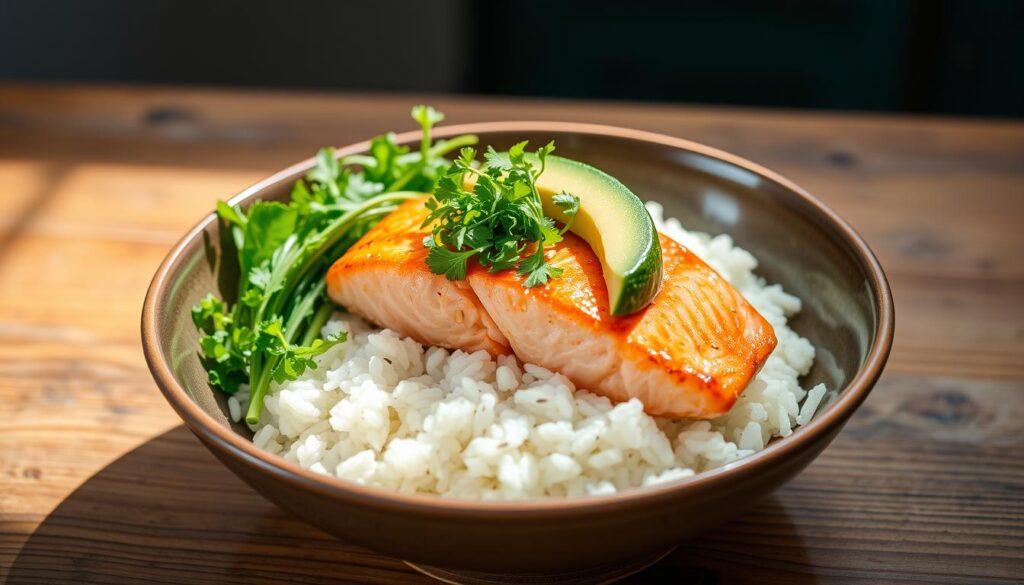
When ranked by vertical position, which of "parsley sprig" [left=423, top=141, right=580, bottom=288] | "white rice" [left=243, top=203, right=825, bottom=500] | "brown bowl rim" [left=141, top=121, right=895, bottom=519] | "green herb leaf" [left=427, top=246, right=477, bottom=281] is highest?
"parsley sprig" [left=423, top=141, right=580, bottom=288]

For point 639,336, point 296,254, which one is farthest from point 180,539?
point 639,336

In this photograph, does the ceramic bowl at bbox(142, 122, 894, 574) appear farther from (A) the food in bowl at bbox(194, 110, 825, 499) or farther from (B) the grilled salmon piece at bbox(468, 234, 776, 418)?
(B) the grilled salmon piece at bbox(468, 234, 776, 418)

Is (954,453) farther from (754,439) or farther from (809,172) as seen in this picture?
(809,172)

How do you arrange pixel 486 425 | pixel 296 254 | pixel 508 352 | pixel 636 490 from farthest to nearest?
pixel 296 254, pixel 508 352, pixel 486 425, pixel 636 490

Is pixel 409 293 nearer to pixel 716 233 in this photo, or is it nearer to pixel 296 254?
pixel 296 254

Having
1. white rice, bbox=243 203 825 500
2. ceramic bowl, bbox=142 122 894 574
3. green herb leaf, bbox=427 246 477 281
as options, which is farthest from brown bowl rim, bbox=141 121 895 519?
green herb leaf, bbox=427 246 477 281
